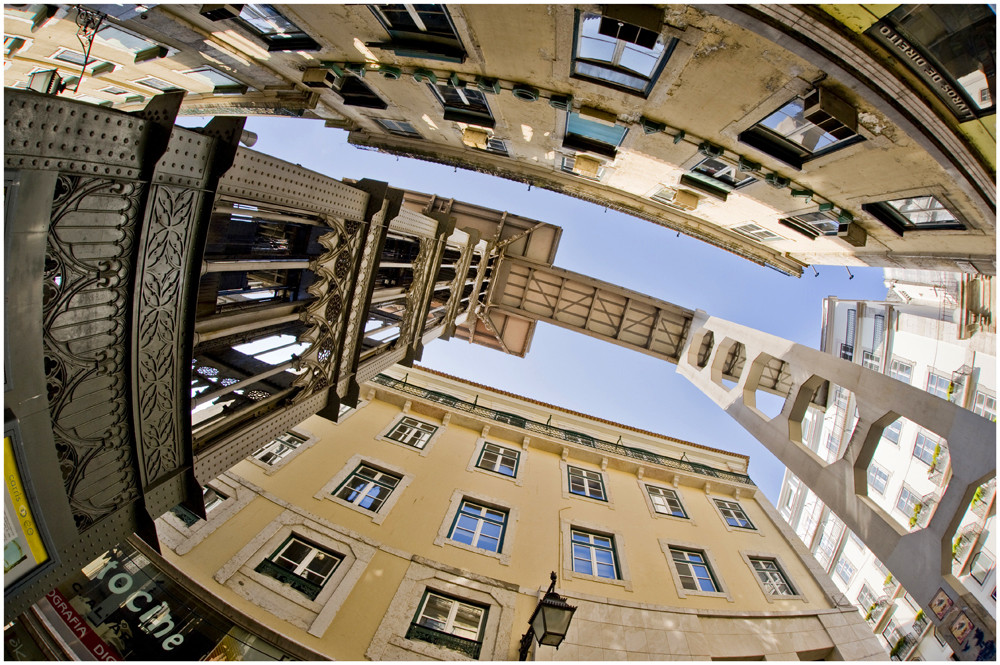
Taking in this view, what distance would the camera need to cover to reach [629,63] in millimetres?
7941

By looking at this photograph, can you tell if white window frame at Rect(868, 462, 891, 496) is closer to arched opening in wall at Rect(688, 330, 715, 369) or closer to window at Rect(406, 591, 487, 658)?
arched opening in wall at Rect(688, 330, 715, 369)

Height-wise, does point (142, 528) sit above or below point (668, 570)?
above

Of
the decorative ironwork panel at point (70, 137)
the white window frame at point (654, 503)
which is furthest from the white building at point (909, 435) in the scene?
the decorative ironwork panel at point (70, 137)

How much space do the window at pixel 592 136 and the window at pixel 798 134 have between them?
3.03 metres

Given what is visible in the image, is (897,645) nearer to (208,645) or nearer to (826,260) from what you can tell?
(826,260)

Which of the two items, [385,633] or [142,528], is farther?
A: [385,633]

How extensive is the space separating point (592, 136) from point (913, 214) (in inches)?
301

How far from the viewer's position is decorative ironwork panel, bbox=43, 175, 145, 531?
3.87 meters

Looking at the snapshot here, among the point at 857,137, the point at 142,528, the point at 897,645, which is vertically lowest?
the point at 897,645

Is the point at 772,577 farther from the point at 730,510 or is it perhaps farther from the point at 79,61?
the point at 79,61

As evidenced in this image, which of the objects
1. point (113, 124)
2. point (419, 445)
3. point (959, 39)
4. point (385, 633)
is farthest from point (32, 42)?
point (959, 39)

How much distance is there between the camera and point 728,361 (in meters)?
22.6

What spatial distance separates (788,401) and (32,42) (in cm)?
2486

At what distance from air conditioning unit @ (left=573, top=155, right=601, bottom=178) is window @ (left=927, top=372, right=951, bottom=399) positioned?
2448 cm
